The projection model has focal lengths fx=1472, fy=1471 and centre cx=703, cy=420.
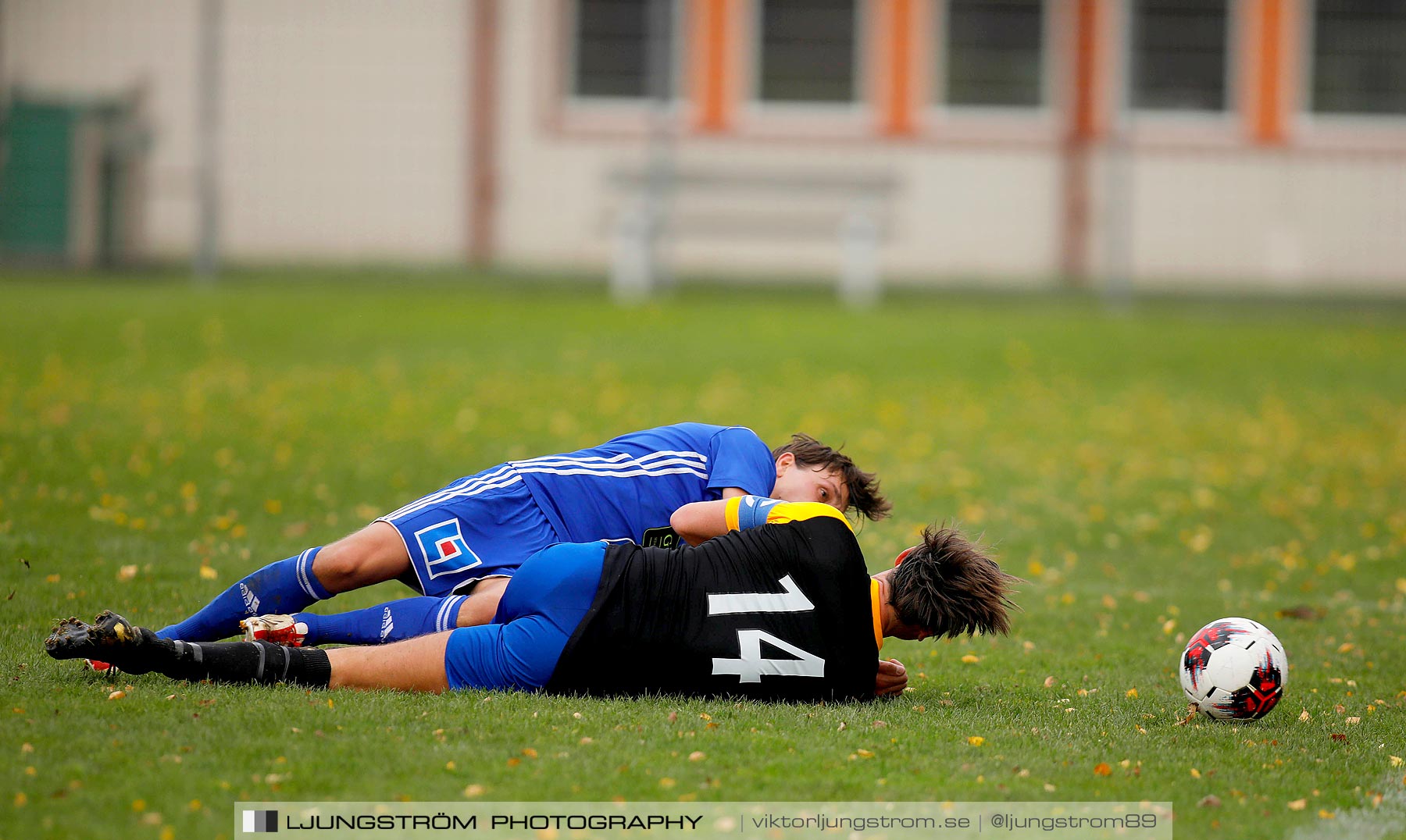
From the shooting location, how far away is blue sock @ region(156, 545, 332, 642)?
216 inches

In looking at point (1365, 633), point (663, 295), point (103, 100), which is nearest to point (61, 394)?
point (1365, 633)

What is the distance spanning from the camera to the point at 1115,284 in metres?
24.6

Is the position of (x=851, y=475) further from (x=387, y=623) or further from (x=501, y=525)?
(x=387, y=623)

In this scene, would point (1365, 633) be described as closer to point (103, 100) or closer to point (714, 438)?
point (714, 438)

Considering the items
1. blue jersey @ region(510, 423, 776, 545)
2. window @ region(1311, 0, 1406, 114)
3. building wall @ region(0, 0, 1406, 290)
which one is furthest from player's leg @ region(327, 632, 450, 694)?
window @ region(1311, 0, 1406, 114)

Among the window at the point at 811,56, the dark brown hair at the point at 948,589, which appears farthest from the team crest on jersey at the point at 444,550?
the window at the point at 811,56

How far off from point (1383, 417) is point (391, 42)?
744 inches

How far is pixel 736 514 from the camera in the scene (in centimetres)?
546

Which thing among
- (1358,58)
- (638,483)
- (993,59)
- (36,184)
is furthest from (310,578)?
(1358,58)

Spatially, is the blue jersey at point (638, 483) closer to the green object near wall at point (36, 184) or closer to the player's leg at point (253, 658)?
the player's leg at point (253, 658)

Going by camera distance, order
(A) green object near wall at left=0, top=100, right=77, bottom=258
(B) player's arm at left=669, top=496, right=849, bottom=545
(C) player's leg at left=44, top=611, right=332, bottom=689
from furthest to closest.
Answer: (A) green object near wall at left=0, top=100, right=77, bottom=258
(B) player's arm at left=669, top=496, right=849, bottom=545
(C) player's leg at left=44, top=611, right=332, bottom=689

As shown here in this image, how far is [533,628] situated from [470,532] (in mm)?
684

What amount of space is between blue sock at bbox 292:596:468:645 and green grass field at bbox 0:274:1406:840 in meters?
0.60

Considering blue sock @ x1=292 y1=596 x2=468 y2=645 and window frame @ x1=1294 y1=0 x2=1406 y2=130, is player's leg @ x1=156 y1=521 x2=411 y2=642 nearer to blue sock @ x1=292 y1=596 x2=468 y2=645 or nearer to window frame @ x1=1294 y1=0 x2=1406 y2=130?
blue sock @ x1=292 y1=596 x2=468 y2=645
